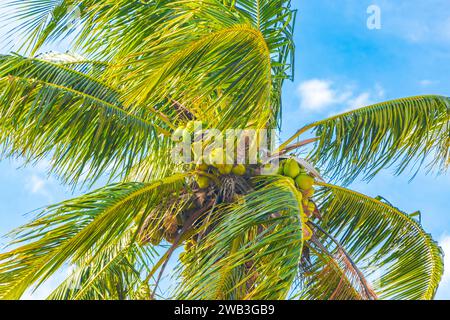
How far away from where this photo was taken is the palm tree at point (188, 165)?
4945 mm

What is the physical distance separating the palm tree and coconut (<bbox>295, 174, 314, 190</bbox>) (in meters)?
0.04

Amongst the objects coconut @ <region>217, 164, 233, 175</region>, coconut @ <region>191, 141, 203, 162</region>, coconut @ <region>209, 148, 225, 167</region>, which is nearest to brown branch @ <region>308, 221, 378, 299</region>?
coconut @ <region>217, 164, 233, 175</region>

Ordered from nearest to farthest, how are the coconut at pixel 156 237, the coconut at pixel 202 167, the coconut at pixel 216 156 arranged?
the coconut at pixel 216 156
the coconut at pixel 202 167
the coconut at pixel 156 237

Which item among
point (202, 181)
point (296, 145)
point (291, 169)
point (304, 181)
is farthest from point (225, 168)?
point (296, 145)

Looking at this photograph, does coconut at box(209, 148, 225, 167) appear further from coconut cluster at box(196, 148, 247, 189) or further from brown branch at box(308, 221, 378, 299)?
brown branch at box(308, 221, 378, 299)

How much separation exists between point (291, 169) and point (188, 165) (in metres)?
0.81

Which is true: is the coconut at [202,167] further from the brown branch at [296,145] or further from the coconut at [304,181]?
the coconut at [304,181]

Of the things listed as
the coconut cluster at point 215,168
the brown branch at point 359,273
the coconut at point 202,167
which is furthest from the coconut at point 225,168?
the brown branch at point 359,273

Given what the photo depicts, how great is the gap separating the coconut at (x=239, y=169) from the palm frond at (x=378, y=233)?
3.13 ft

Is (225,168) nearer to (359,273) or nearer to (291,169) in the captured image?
(291,169)

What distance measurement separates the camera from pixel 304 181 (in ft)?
18.4

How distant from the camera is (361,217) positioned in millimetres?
6461
